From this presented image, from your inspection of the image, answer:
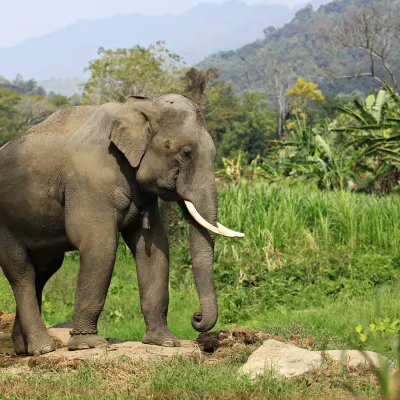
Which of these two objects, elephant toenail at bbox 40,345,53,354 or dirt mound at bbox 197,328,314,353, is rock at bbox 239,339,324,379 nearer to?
dirt mound at bbox 197,328,314,353

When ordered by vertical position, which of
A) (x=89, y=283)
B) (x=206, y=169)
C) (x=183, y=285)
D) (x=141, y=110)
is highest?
(x=141, y=110)

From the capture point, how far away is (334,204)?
46.5 feet

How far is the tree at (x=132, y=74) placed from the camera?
40312mm

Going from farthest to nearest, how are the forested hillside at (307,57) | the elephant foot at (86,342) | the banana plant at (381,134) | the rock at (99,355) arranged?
the forested hillside at (307,57) → the banana plant at (381,134) → the elephant foot at (86,342) → the rock at (99,355)

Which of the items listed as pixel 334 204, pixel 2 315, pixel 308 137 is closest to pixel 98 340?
pixel 2 315

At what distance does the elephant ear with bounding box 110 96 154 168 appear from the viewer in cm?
705

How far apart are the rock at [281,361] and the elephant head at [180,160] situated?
1.87 ft

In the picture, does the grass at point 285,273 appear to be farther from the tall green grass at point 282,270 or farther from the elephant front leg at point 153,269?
the elephant front leg at point 153,269

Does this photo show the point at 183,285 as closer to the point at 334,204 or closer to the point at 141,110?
the point at 334,204

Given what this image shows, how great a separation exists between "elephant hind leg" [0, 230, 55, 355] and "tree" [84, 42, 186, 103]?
1273 inches

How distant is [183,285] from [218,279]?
0.61 meters

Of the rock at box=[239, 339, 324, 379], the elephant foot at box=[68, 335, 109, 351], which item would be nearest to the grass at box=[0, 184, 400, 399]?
the rock at box=[239, 339, 324, 379]

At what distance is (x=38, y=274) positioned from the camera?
8070mm

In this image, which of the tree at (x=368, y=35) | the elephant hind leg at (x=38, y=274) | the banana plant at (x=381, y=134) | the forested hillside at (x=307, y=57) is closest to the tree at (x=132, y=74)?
the tree at (x=368, y=35)
